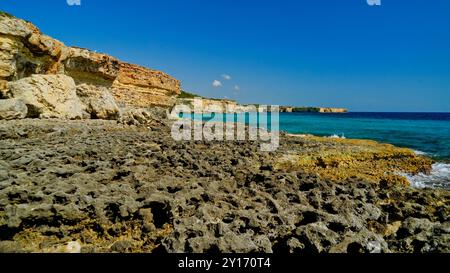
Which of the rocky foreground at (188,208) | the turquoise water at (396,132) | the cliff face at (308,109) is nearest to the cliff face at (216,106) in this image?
the turquoise water at (396,132)

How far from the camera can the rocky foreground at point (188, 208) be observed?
4.14 m

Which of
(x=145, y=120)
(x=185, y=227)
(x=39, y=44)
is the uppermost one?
(x=39, y=44)

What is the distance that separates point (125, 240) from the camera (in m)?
4.54

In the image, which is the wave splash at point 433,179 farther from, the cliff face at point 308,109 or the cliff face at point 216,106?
the cliff face at point 308,109

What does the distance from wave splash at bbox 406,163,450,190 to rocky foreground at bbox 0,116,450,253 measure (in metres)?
4.14

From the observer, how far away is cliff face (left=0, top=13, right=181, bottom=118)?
50.1ft

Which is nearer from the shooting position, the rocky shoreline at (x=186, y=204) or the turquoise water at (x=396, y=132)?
the rocky shoreline at (x=186, y=204)

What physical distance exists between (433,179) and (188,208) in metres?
11.3

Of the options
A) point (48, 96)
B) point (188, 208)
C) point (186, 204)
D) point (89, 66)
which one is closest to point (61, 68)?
point (89, 66)

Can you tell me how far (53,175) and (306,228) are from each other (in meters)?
5.52

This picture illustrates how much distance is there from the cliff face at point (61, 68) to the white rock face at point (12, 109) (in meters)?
1.24

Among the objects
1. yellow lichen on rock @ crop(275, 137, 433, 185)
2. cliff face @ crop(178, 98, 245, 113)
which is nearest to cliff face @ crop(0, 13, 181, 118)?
yellow lichen on rock @ crop(275, 137, 433, 185)

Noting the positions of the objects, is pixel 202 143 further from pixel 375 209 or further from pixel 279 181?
pixel 375 209
